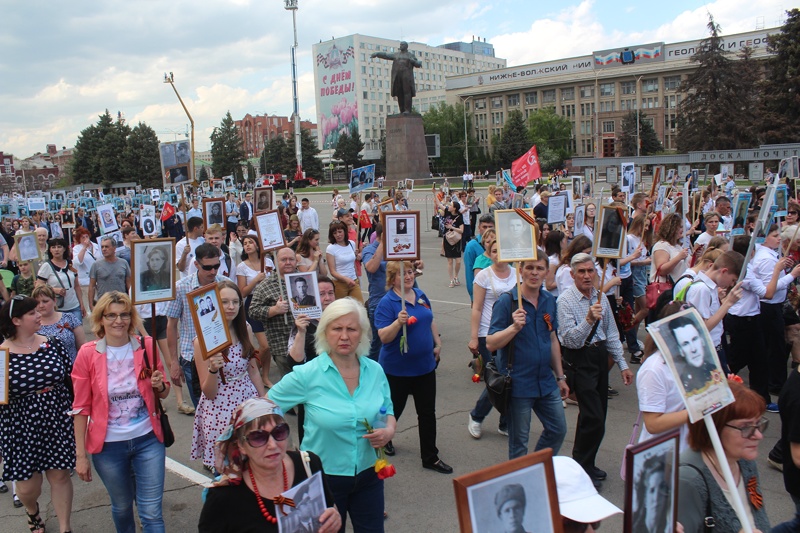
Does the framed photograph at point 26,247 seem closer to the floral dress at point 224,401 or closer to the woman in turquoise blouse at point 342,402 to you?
the floral dress at point 224,401

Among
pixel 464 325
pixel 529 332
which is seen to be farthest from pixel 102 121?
pixel 529 332

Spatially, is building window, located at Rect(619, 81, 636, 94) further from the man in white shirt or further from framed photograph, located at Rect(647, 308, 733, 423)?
framed photograph, located at Rect(647, 308, 733, 423)

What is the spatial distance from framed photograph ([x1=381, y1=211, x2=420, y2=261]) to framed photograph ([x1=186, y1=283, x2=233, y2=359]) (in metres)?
2.33

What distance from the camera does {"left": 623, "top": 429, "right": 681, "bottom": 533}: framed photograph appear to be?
2.18 meters

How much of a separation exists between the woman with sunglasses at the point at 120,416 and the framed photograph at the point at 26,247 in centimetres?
507

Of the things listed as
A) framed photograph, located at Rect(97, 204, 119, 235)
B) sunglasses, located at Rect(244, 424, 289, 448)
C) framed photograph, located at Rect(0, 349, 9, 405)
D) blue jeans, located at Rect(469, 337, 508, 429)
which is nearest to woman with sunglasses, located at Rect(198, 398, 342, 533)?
sunglasses, located at Rect(244, 424, 289, 448)

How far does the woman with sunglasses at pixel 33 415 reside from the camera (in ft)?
14.9

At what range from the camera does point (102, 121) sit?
263 feet

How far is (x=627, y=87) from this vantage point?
10088cm

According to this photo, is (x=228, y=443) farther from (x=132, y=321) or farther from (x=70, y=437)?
(x=70, y=437)

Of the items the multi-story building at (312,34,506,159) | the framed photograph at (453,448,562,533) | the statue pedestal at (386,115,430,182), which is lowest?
the framed photograph at (453,448,562,533)

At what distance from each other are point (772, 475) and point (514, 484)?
4398 mm

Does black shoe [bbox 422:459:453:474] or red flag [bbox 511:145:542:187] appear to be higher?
red flag [bbox 511:145:542:187]

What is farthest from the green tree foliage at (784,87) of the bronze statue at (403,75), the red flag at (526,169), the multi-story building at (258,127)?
the multi-story building at (258,127)
